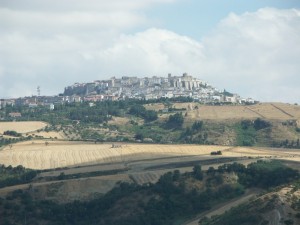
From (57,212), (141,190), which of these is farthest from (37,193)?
(141,190)

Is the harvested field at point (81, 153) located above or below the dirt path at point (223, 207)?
above

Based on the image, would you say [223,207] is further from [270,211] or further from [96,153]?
[96,153]

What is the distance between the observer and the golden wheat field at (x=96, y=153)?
173750mm

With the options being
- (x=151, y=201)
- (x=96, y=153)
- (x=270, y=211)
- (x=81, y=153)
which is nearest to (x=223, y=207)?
(x=151, y=201)

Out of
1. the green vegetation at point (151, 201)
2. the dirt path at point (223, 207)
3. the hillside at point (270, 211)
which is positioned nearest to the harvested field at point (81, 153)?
the green vegetation at point (151, 201)

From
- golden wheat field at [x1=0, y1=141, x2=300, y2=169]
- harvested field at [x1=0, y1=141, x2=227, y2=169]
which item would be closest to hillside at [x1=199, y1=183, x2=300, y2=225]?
golden wheat field at [x1=0, y1=141, x2=300, y2=169]

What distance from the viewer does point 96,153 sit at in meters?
182

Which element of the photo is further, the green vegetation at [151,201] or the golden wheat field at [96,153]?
the golden wheat field at [96,153]

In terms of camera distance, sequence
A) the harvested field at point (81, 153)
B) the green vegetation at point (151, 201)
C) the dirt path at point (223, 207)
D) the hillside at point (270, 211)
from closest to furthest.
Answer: the hillside at point (270, 211) → the dirt path at point (223, 207) → the green vegetation at point (151, 201) → the harvested field at point (81, 153)

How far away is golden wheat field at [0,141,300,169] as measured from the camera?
17375 cm

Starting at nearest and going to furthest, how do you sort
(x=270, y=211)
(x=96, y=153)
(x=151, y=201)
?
(x=270, y=211) < (x=151, y=201) < (x=96, y=153)

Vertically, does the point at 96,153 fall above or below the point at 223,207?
above

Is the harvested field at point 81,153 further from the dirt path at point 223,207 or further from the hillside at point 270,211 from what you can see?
the hillside at point 270,211

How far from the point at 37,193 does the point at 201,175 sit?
25.9m
